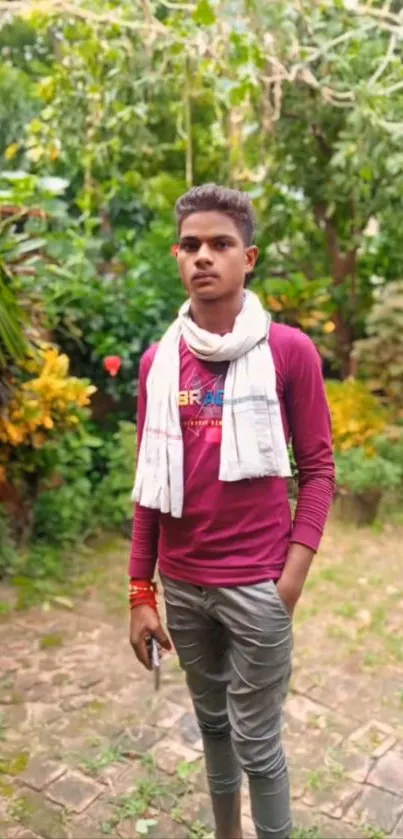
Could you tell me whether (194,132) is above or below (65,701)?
above

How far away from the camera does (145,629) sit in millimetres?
1464

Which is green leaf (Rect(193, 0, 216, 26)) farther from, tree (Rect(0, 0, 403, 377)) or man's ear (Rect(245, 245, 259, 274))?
man's ear (Rect(245, 245, 259, 274))

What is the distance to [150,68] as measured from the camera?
365cm

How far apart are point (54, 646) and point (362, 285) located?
287cm

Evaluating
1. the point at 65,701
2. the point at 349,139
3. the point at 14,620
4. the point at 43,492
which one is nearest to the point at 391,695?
the point at 65,701

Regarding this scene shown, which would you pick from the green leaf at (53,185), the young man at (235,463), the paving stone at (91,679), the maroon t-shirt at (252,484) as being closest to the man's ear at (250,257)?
the young man at (235,463)

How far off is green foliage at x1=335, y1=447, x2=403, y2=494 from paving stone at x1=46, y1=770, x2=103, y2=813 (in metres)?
1.91

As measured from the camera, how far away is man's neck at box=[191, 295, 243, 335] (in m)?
1.29

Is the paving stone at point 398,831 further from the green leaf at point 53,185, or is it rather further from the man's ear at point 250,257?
the green leaf at point 53,185

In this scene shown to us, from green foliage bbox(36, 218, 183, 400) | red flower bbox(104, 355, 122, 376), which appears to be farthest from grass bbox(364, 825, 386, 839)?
green foliage bbox(36, 218, 183, 400)

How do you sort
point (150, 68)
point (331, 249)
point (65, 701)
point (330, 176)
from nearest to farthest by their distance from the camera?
point (65, 701)
point (150, 68)
point (330, 176)
point (331, 249)

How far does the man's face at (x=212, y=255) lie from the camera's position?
1.25 meters

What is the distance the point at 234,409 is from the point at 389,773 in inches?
50.0

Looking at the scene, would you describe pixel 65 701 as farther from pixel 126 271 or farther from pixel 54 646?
pixel 126 271
